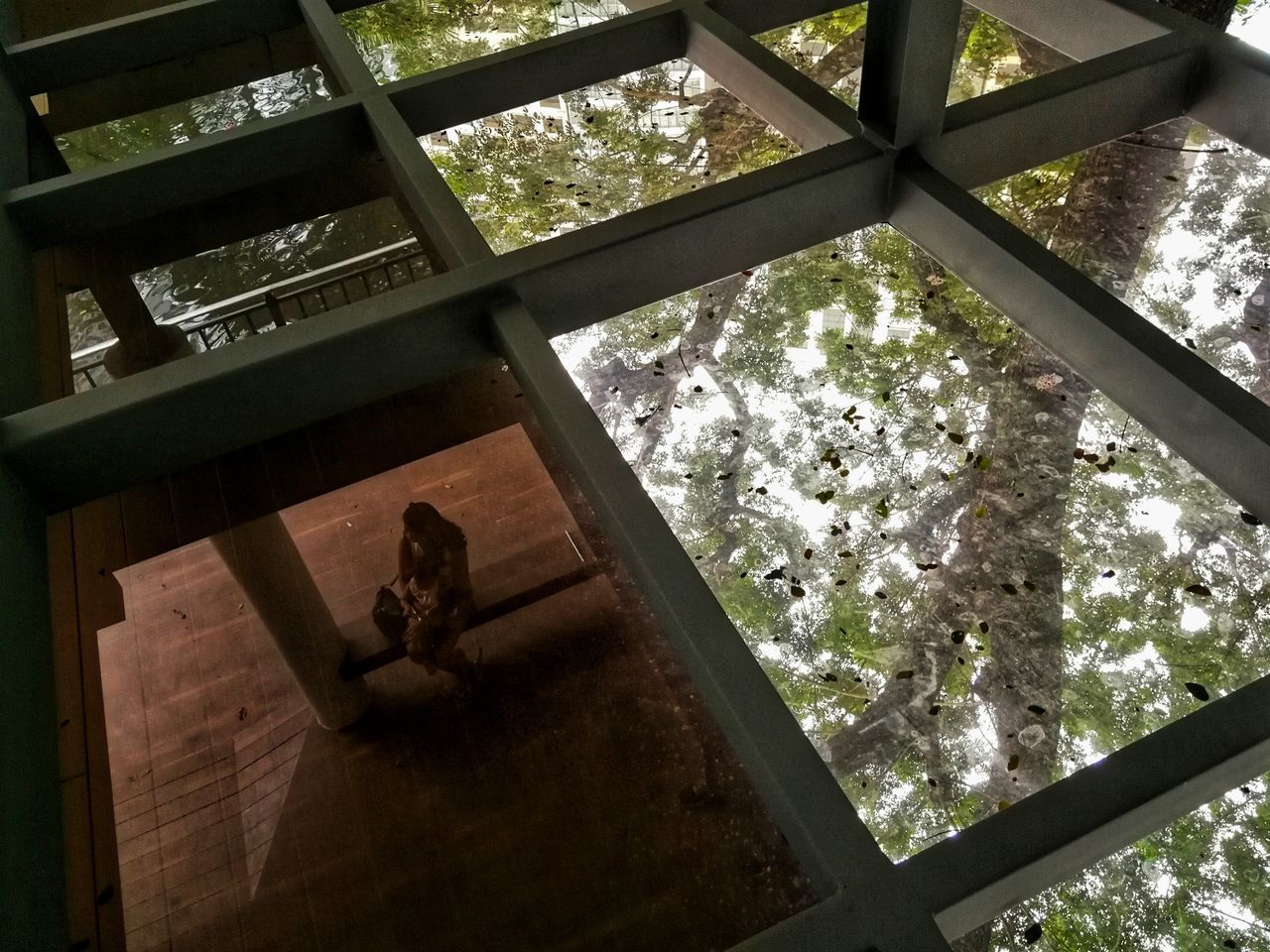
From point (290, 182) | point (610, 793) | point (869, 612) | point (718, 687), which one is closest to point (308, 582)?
point (610, 793)

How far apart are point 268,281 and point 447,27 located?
52.9 inches

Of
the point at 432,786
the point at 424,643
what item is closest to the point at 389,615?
the point at 424,643

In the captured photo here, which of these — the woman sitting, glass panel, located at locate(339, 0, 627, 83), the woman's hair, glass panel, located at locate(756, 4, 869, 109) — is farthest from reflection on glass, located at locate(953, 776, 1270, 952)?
glass panel, located at locate(339, 0, 627, 83)

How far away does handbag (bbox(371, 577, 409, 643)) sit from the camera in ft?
5.48

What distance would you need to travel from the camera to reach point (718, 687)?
1.37 meters

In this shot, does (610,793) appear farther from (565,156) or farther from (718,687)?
(565,156)

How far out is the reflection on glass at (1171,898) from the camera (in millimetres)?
1322

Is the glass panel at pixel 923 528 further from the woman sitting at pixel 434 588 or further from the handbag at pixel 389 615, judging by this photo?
the handbag at pixel 389 615

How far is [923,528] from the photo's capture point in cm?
172

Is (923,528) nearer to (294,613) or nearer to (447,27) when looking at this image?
(294,613)

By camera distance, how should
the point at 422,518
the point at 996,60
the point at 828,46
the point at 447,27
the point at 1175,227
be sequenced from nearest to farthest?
the point at 422,518
the point at 1175,227
the point at 996,60
the point at 828,46
the point at 447,27

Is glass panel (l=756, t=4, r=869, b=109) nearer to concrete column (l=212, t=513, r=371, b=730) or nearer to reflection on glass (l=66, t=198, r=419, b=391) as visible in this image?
reflection on glass (l=66, t=198, r=419, b=391)

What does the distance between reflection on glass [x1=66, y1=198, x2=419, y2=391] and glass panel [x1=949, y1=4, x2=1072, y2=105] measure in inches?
58.6

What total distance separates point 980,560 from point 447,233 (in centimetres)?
123
